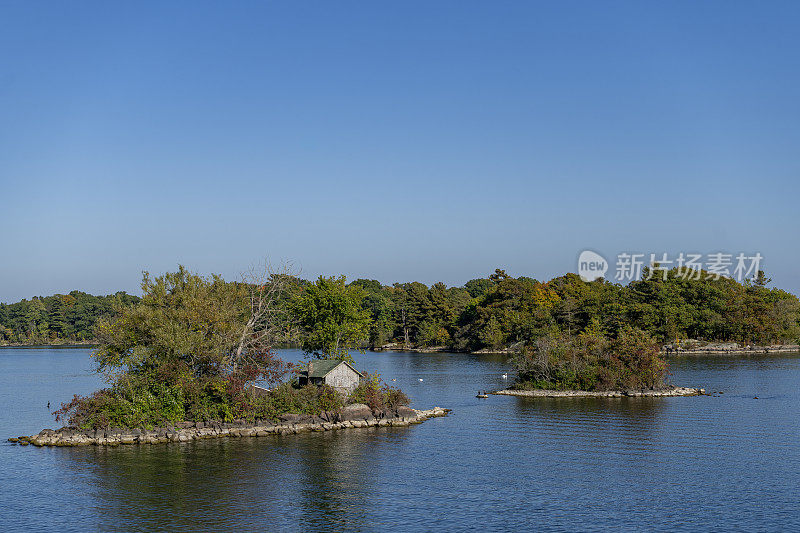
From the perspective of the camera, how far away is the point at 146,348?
53.3 meters

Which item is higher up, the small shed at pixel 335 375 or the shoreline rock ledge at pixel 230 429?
the small shed at pixel 335 375

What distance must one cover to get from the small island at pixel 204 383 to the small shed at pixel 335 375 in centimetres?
9

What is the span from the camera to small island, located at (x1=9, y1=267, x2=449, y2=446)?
50.0 metres

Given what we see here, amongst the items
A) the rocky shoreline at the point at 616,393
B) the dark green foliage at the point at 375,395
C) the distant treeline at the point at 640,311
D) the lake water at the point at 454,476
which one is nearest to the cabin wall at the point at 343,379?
the dark green foliage at the point at 375,395

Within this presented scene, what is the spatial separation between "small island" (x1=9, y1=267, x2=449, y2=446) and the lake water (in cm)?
230

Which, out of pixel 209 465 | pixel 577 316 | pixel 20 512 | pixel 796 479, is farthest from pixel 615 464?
pixel 577 316

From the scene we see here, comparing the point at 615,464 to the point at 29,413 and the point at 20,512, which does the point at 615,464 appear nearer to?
the point at 20,512

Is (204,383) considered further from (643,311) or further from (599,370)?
→ (643,311)

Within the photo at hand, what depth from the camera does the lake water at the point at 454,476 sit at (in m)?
32.6

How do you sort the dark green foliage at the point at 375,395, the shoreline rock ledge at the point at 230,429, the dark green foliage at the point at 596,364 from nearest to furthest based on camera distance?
the shoreline rock ledge at the point at 230,429 → the dark green foliage at the point at 375,395 → the dark green foliage at the point at 596,364

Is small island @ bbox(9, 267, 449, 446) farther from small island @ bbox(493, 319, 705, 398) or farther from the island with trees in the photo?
small island @ bbox(493, 319, 705, 398)

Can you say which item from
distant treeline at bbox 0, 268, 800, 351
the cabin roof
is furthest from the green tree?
distant treeline at bbox 0, 268, 800, 351

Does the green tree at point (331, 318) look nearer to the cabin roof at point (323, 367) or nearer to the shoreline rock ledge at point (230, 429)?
the cabin roof at point (323, 367)

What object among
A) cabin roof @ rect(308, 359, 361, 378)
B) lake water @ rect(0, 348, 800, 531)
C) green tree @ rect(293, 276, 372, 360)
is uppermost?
green tree @ rect(293, 276, 372, 360)
